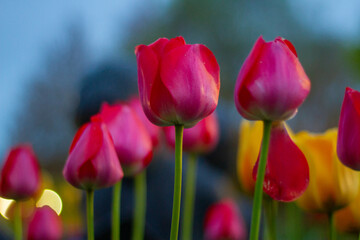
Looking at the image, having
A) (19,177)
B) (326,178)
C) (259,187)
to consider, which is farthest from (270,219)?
(19,177)

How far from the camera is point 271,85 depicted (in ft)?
0.99

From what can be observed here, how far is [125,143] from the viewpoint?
446 millimetres

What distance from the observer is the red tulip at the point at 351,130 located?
329 mm

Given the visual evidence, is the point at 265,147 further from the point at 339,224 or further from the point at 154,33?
the point at 154,33

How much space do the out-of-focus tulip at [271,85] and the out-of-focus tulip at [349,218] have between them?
0.21m

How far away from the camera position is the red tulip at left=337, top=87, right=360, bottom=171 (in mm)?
329

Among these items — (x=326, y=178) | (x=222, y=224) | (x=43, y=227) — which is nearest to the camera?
(x=326, y=178)

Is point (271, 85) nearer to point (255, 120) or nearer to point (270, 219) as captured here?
point (255, 120)

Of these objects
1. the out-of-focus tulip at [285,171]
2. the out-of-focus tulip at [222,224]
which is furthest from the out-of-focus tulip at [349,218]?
the out-of-focus tulip at [222,224]

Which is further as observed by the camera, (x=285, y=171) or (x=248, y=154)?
(x=248, y=154)

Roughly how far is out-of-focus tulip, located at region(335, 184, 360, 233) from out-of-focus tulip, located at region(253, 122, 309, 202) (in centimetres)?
16

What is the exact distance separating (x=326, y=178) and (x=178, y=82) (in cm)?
19

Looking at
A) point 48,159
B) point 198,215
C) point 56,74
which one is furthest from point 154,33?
point 198,215

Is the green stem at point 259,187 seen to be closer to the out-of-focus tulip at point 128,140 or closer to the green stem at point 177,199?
the green stem at point 177,199
